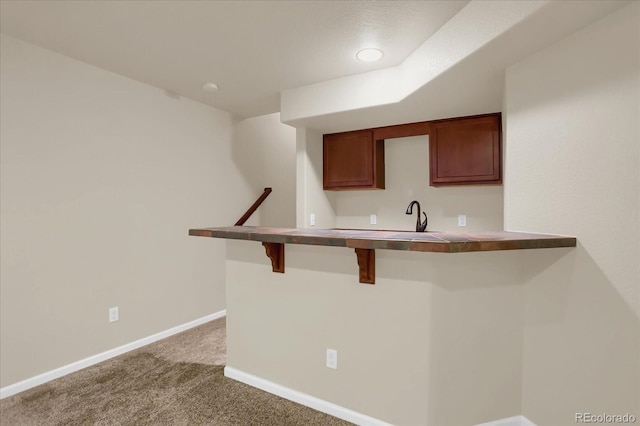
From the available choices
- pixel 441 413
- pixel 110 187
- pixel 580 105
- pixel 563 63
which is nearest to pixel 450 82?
pixel 563 63

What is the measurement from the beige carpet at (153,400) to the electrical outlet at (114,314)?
0.32m

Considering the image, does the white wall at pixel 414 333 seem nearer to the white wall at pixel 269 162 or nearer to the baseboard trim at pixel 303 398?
the baseboard trim at pixel 303 398

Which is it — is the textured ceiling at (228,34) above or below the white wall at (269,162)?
above

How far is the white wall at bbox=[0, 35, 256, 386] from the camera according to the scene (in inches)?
83.9

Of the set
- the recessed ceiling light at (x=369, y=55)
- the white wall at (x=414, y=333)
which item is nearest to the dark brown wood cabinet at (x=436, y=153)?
the recessed ceiling light at (x=369, y=55)

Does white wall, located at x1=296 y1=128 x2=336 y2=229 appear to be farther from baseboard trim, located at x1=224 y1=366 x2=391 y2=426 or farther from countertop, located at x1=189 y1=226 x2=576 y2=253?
countertop, located at x1=189 y1=226 x2=576 y2=253

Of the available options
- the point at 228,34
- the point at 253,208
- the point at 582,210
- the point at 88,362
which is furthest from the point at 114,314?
the point at 582,210

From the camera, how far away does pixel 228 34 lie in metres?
2.04

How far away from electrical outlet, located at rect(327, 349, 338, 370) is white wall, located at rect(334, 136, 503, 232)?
184cm

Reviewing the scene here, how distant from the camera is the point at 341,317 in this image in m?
1.85

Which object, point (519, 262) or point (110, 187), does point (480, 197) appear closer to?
point (519, 262)

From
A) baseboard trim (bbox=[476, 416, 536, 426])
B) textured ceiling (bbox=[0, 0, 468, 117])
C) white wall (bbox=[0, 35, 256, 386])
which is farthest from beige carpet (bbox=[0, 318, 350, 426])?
textured ceiling (bbox=[0, 0, 468, 117])

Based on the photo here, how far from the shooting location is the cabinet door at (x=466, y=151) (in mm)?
2770

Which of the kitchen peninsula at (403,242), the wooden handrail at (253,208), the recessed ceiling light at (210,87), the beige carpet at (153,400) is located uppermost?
the recessed ceiling light at (210,87)
